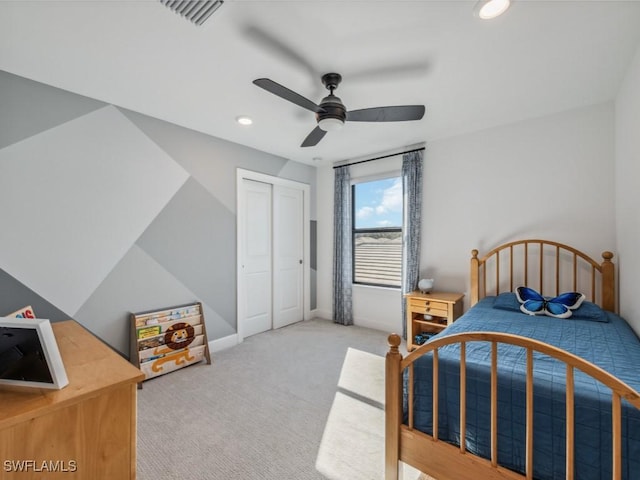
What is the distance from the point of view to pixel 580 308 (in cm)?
235

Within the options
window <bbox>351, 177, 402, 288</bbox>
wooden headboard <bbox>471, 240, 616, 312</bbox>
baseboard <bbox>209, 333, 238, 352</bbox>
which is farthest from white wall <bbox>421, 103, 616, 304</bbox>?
baseboard <bbox>209, 333, 238, 352</bbox>

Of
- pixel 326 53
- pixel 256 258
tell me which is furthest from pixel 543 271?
pixel 256 258

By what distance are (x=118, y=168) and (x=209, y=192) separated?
896 mm

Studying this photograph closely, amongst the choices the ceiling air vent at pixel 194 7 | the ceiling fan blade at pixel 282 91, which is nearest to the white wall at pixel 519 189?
the ceiling fan blade at pixel 282 91

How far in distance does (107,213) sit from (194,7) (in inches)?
74.6

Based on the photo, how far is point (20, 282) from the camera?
215 cm

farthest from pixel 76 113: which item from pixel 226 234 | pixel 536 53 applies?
pixel 536 53

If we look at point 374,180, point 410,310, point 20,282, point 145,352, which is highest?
point 374,180

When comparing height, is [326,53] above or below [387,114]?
above

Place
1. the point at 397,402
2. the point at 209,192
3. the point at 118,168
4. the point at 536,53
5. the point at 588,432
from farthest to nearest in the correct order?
the point at 209,192 < the point at 118,168 < the point at 536,53 < the point at 397,402 < the point at 588,432

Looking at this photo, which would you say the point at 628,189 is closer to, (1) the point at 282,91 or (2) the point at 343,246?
(1) the point at 282,91

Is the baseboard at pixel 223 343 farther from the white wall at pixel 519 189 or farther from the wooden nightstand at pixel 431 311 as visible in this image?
the white wall at pixel 519 189

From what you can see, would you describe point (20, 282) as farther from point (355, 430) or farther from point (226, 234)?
point (355, 430)

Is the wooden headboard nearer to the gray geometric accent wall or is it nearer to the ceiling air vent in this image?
the gray geometric accent wall
